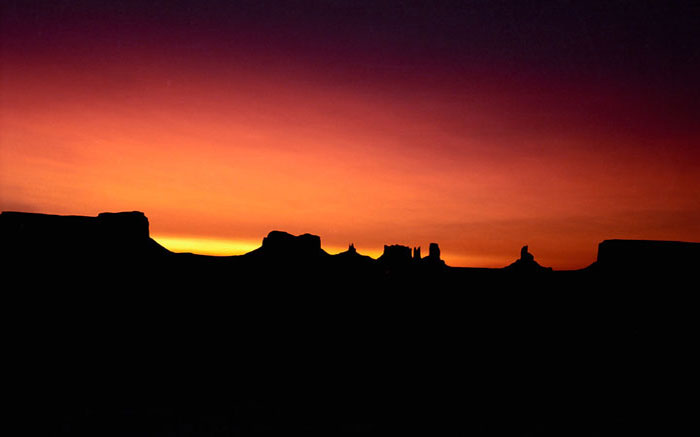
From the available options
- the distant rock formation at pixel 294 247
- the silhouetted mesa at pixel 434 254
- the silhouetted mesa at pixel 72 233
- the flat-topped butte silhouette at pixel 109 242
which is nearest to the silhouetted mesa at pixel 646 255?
the flat-topped butte silhouette at pixel 109 242

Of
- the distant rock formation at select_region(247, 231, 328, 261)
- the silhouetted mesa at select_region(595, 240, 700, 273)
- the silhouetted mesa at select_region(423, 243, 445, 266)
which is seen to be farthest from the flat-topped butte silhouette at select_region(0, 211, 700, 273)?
the silhouetted mesa at select_region(423, 243, 445, 266)

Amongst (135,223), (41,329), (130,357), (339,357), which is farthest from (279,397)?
(135,223)

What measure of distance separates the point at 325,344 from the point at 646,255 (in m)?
16.2

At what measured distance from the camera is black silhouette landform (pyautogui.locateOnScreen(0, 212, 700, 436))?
57.3ft

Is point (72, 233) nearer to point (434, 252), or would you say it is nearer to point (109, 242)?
point (109, 242)

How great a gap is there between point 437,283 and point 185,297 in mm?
19740

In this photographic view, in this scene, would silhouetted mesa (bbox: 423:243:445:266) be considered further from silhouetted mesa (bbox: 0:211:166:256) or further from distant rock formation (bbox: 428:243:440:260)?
silhouetted mesa (bbox: 0:211:166:256)

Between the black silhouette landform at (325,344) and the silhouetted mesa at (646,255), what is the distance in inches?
2.1

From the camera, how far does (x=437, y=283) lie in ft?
139

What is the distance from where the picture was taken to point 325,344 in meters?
28.4

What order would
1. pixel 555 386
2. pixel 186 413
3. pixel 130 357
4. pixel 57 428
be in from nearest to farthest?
pixel 57 428
pixel 186 413
pixel 555 386
pixel 130 357

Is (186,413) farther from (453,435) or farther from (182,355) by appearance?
(182,355)

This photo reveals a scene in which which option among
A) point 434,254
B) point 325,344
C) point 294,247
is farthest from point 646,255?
point 434,254

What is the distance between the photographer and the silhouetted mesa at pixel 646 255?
19.1 meters
